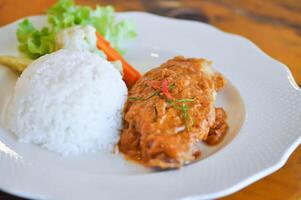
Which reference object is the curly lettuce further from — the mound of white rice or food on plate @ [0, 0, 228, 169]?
the mound of white rice

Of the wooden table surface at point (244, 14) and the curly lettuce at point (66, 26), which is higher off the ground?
the curly lettuce at point (66, 26)

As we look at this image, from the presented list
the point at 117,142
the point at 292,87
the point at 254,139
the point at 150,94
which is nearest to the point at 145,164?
the point at 117,142

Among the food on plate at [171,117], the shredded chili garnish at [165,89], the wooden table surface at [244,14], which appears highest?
the shredded chili garnish at [165,89]

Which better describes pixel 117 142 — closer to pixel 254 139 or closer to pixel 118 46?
pixel 254 139

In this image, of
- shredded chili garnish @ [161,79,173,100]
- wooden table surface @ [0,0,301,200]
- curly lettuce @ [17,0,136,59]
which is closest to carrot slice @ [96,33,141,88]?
curly lettuce @ [17,0,136,59]

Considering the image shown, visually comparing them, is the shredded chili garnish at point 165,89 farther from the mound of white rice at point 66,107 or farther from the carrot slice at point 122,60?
the carrot slice at point 122,60

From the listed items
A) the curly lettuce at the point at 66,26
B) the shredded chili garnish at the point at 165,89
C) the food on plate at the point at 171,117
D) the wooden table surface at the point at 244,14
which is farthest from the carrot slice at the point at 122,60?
the wooden table surface at the point at 244,14

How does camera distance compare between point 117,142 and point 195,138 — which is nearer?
point 195,138
